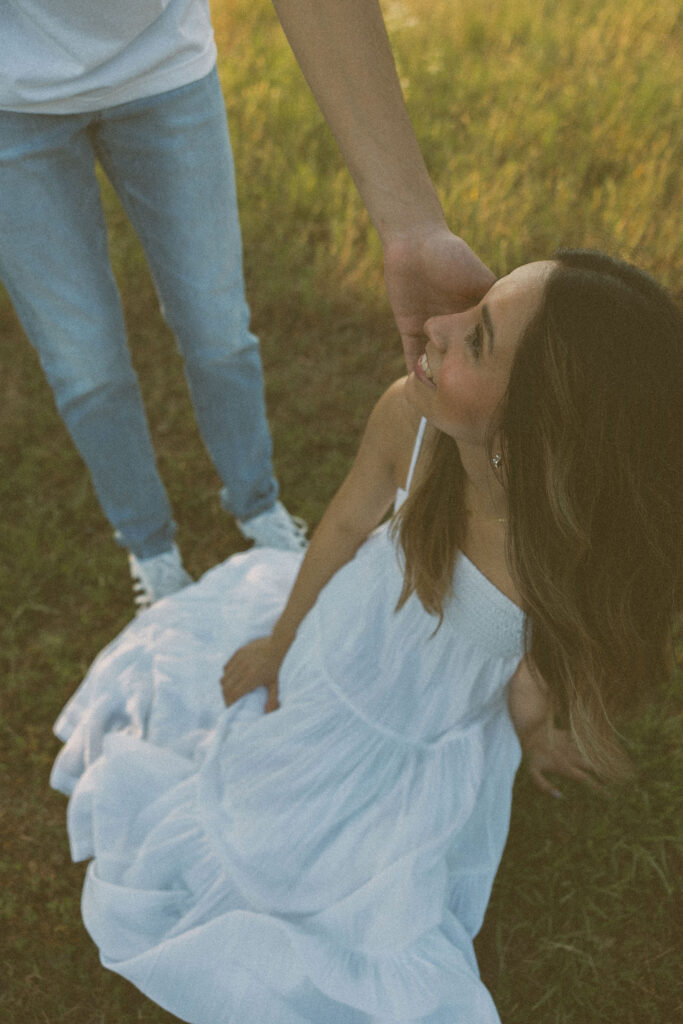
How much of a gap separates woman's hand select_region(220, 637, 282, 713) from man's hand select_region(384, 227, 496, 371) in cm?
85

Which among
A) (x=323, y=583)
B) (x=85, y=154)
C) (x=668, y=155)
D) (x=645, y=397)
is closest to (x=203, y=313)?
(x=85, y=154)

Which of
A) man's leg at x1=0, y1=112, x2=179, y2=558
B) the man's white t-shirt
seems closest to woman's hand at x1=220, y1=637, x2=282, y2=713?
man's leg at x1=0, y1=112, x2=179, y2=558

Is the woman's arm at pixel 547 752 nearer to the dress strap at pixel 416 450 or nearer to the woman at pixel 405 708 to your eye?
the woman at pixel 405 708

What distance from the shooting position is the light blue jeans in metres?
1.87

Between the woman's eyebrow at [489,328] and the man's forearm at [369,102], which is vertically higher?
the man's forearm at [369,102]

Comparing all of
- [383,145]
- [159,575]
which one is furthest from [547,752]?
[383,145]

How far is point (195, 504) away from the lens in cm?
306

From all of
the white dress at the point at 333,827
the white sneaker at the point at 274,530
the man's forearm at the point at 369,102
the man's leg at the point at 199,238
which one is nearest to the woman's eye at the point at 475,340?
the man's forearm at the point at 369,102

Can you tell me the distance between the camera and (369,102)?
1.63 metres

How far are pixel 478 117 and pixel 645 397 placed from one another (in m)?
3.61

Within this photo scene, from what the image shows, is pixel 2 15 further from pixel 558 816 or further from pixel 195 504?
pixel 558 816

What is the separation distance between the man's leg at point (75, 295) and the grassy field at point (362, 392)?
1.79 ft

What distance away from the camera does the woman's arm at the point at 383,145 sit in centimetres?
160

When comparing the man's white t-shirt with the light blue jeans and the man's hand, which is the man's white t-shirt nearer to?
the light blue jeans
